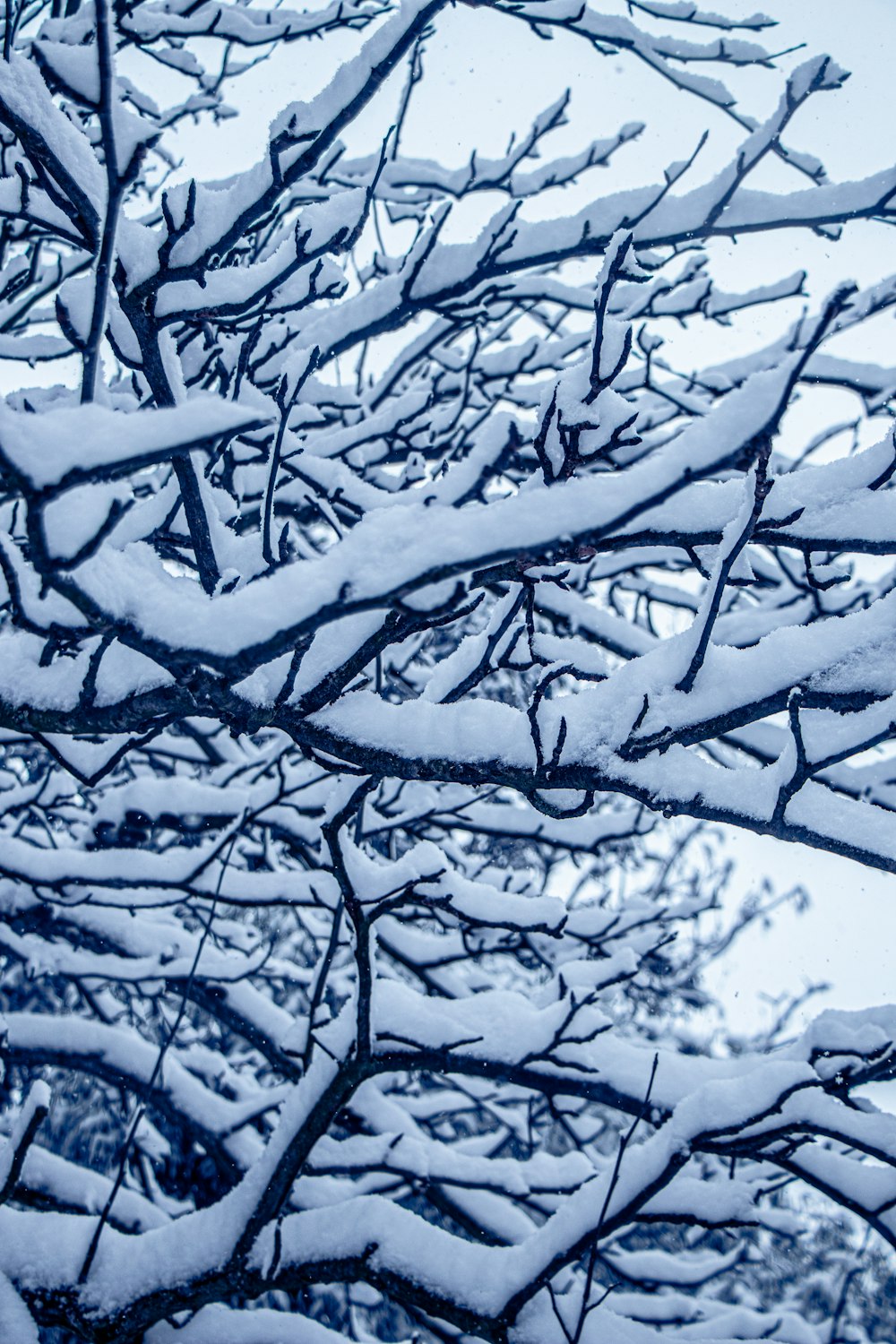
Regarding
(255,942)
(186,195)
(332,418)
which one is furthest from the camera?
(255,942)

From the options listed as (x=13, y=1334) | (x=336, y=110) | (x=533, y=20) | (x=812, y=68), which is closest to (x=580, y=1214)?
(x=13, y=1334)

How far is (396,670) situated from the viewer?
9.76 feet

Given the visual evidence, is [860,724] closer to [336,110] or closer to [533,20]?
[336,110]

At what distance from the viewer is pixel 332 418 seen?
3.29m

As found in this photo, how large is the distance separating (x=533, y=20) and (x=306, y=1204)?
11.0 ft

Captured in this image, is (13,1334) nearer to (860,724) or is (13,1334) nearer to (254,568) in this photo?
(254,568)

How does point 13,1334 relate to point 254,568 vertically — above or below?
below

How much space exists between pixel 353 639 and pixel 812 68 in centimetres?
183

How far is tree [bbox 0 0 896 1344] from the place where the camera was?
1107mm

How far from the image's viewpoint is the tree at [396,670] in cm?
111

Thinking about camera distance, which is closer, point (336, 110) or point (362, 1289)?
point (336, 110)

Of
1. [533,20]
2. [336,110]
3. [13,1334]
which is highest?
[533,20]

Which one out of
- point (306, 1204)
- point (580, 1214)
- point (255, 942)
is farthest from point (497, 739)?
point (255, 942)

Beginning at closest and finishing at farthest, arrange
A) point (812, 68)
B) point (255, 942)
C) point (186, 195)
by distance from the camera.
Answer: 1. point (186, 195)
2. point (812, 68)
3. point (255, 942)
